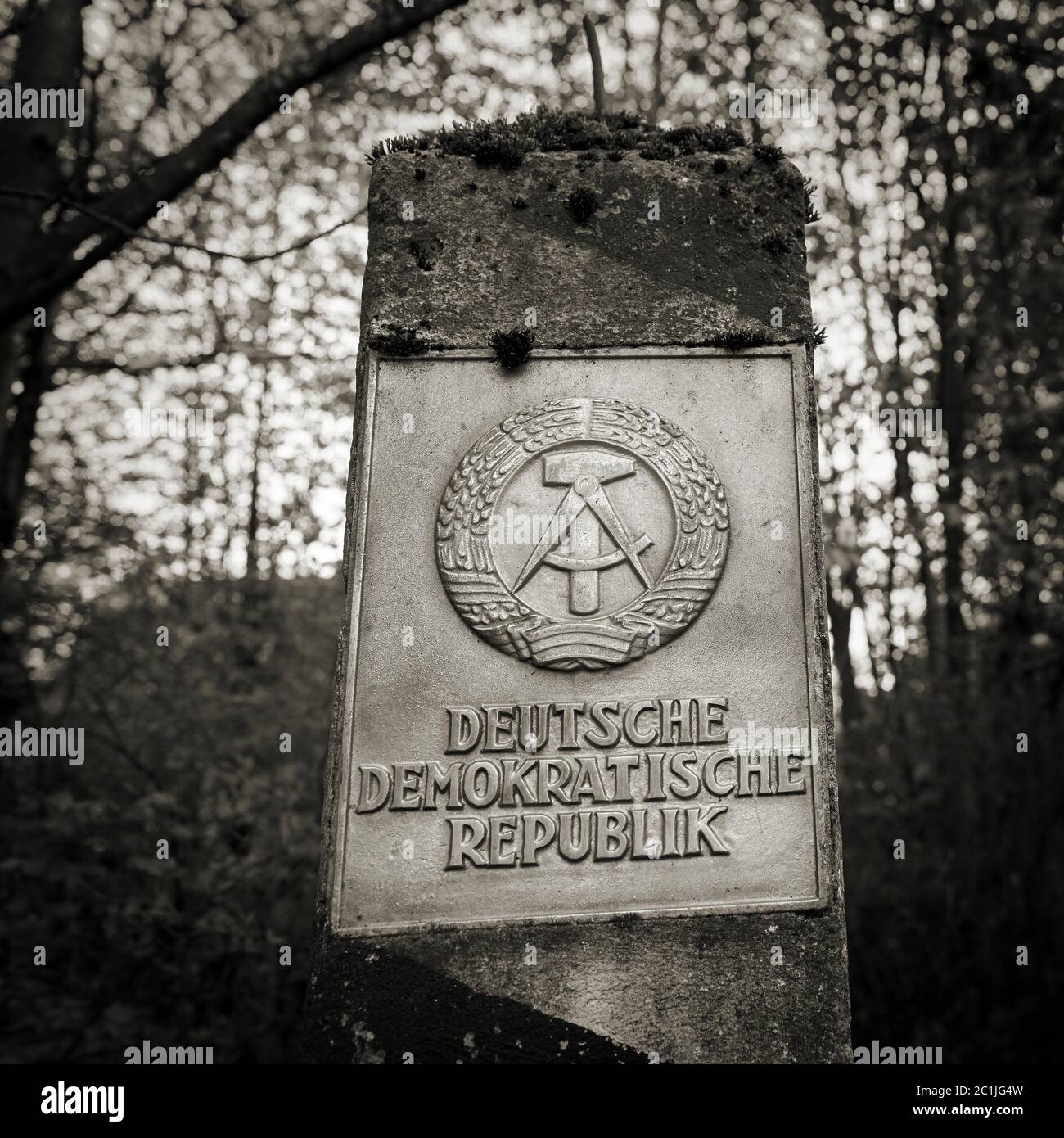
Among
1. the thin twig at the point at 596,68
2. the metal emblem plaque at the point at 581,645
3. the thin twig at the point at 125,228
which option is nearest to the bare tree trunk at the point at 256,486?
the thin twig at the point at 125,228

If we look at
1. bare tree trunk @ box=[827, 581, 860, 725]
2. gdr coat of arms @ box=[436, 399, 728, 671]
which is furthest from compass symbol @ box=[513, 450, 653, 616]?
bare tree trunk @ box=[827, 581, 860, 725]

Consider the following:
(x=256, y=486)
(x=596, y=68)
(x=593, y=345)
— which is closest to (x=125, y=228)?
(x=596, y=68)

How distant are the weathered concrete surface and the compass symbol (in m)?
0.35

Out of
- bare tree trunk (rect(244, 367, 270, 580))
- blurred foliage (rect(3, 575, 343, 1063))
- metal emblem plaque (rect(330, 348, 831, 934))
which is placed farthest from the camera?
bare tree trunk (rect(244, 367, 270, 580))

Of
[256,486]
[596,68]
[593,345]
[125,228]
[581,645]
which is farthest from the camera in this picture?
[256,486]

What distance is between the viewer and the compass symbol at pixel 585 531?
2.73m

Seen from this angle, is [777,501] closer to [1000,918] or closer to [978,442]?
[1000,918]

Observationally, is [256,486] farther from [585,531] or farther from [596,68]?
[585,531]

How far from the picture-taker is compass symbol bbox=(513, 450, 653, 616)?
2.73 meters

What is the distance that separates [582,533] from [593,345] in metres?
0.54

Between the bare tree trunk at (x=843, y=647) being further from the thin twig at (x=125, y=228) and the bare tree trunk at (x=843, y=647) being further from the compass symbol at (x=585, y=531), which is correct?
the compass symbol at (x=585, y=531)

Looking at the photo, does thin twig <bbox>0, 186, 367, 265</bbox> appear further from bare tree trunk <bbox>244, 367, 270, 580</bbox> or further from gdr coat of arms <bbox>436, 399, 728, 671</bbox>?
bare tree trunk <bbox>244, 367, 270, 580</bbox>

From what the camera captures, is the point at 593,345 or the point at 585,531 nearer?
the point at 585,531

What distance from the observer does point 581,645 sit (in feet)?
8.80
